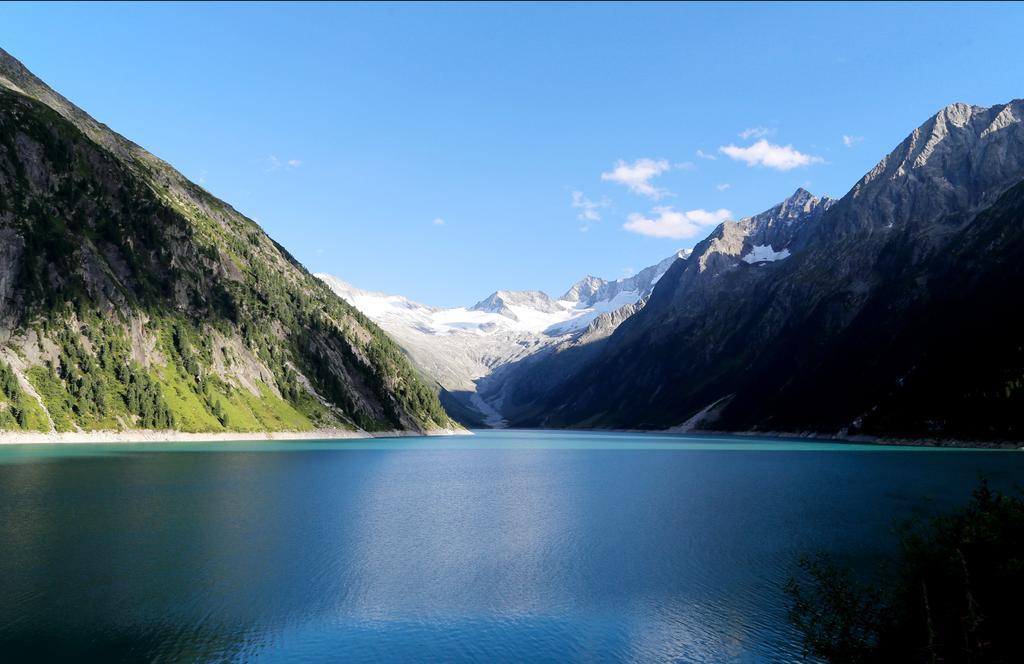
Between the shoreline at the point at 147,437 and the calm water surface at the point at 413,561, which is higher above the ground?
the calm water surface at the point at 413,561

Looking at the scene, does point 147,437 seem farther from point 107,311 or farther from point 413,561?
point 413,561

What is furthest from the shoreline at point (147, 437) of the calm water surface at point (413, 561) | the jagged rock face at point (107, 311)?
the calm water surface at point (413, 561)

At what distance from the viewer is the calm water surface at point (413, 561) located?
Result: 88.2 ft

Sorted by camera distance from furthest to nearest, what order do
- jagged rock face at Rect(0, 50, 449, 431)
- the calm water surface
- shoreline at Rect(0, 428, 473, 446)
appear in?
jagged rock face at Rect(0, 50, 449, 431), shoreline at Rect(0, 428, 473, 446), the calm water surface

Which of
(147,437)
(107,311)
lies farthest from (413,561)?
(107,311)

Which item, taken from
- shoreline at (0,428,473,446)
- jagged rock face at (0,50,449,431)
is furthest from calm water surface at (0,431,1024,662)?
jagged rock face at (0,50,449,431)

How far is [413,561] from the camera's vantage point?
41000 millimetres

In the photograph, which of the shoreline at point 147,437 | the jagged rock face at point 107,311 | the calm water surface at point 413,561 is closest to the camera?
the calm water surface at point 413,561

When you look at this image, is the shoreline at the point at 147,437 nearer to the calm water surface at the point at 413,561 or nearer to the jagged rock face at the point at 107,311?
the jagged rock face at the point at 107,311

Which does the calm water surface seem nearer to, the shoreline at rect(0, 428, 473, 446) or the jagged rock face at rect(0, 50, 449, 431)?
the shoreline at rect(0, 428, 473, 446)

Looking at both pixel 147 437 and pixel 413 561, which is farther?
pixel 147 437

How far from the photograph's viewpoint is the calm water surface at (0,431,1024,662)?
26.9m

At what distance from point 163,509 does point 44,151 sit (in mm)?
156029

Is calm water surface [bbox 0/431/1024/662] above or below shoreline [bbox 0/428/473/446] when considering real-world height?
above
